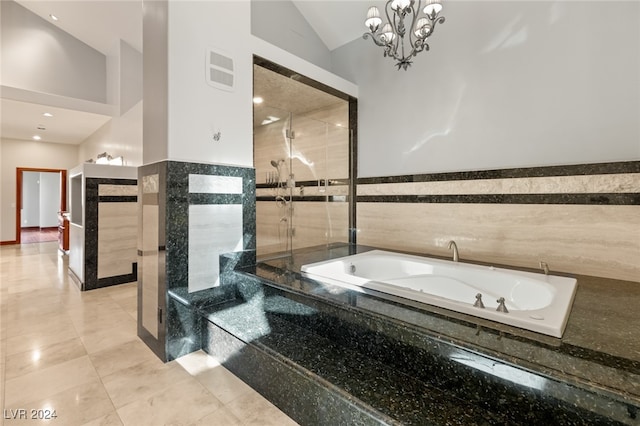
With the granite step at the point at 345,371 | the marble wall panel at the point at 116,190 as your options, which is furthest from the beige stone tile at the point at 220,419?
the marble wall panel at the point at 116,190

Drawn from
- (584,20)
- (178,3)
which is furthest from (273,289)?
(584,20)

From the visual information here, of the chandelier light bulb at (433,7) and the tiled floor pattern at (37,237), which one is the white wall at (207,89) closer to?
the chandelier light bulb at (433,7)

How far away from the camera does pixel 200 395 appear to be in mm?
1793

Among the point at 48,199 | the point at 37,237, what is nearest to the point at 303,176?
the point at 37,237

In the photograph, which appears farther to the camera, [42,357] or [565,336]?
[42,357]

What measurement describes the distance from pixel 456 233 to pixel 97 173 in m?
4.49

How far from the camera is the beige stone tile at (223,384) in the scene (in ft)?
5.86

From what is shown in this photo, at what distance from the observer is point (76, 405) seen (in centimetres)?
169

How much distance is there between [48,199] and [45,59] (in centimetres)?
847

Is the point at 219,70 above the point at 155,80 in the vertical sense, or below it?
above

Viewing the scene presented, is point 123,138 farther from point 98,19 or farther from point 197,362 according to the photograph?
point 197,362

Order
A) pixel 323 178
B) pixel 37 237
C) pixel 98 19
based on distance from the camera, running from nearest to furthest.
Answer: pixel 323 178 → pixel 98 19 → pixel 37 237

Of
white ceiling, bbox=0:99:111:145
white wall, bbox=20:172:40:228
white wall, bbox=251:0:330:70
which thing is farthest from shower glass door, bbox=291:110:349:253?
white wall, bbox=20:172:40:228

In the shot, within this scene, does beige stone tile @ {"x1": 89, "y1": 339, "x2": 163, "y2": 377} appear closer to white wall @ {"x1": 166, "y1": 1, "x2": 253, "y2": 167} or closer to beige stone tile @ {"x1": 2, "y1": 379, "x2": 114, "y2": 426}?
beige stone tile @ {"x1": 2, "y1": 379, "x2": 114, "y2": 426}
